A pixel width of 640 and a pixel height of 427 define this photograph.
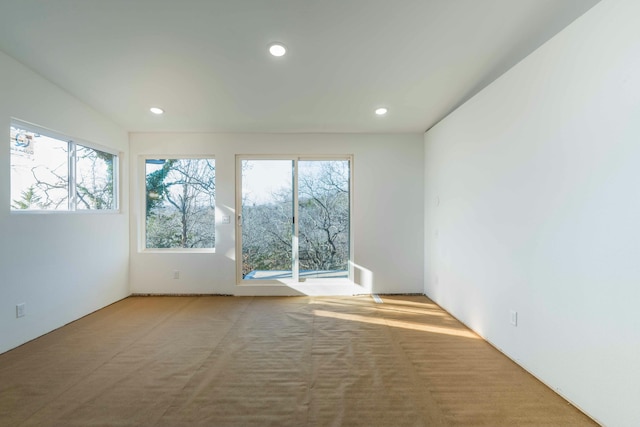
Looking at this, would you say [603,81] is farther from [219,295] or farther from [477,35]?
[219,295]

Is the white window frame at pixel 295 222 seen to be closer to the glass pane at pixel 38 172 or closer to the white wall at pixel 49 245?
the white wall at pixel 49 245

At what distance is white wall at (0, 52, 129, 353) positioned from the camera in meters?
2.47

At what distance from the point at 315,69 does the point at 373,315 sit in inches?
107

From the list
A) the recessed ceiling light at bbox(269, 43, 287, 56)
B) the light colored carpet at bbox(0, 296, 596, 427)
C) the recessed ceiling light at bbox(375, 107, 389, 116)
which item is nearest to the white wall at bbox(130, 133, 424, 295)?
the recessed ceiling light at bbox(375, 107, 389, 116)

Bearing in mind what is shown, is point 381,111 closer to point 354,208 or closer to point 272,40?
point 354,208

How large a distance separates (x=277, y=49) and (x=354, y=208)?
234 cm

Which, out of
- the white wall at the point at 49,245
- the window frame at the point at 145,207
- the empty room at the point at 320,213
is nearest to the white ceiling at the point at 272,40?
A: the empty room at the point at 320,213

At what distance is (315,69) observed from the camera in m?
2.68

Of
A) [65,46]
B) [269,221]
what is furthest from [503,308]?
[65,46]

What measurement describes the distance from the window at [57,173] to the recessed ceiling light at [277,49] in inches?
96.1

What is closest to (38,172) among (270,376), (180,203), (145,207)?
(145,207)

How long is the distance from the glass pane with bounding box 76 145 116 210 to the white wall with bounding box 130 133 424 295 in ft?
Answer: 1.04

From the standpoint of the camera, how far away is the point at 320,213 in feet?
13.9

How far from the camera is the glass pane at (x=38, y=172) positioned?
8.57 ft
